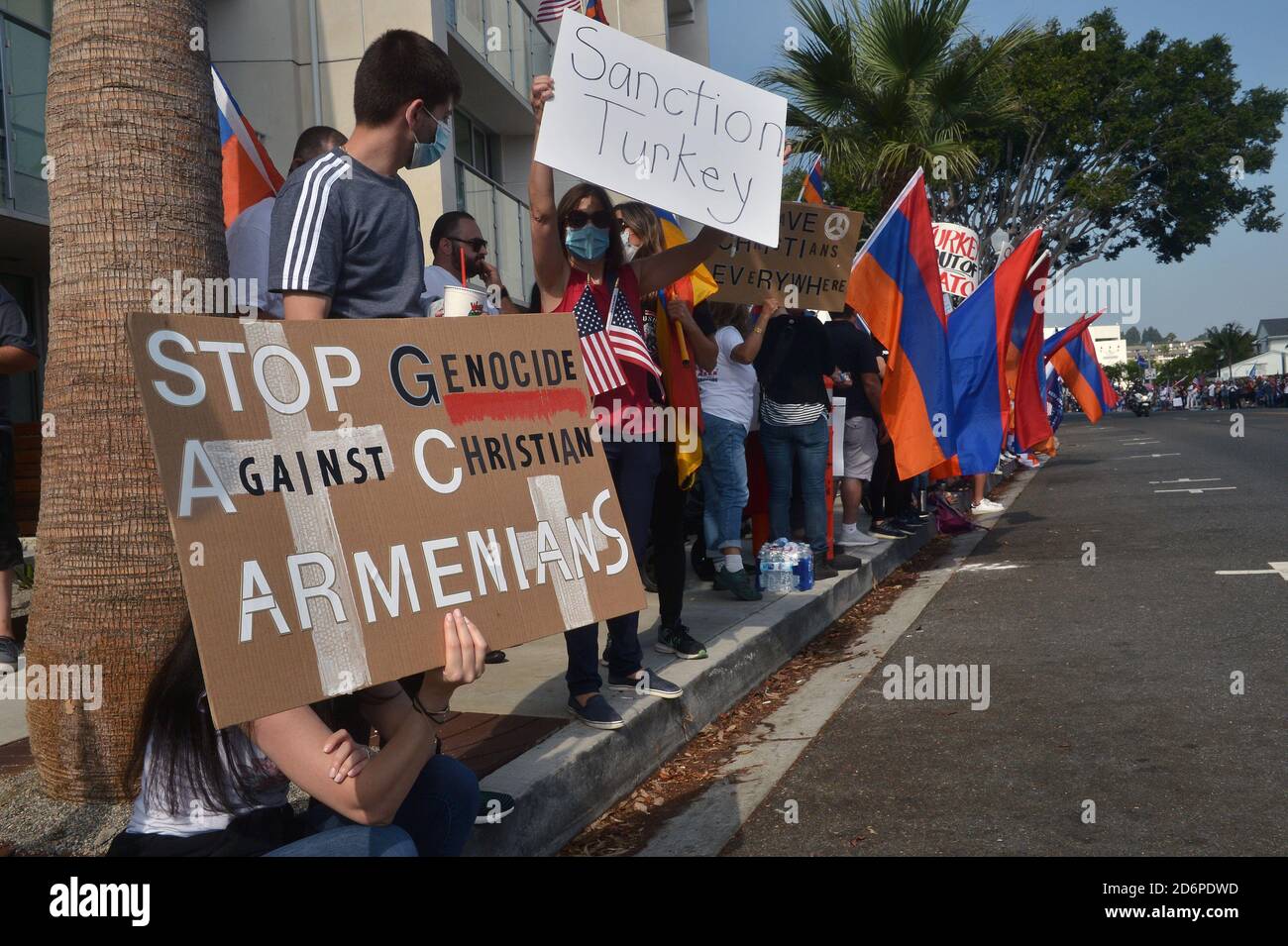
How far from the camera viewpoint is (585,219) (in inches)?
156

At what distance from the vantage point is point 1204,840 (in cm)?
302

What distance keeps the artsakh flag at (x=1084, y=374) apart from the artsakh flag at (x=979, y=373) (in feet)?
22.8

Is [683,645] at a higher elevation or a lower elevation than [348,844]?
lower

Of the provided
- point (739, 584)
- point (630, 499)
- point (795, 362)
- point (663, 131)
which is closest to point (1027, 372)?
point (795, 362)

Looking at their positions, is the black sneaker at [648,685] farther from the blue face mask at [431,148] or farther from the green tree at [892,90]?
the green tree at [892,90]

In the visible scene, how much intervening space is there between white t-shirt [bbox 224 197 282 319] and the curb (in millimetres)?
→ 1626

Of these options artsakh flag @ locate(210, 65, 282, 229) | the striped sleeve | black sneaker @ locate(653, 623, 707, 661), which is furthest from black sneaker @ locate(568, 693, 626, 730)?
artsakh flag @ locate(210, 65, 282, 229)

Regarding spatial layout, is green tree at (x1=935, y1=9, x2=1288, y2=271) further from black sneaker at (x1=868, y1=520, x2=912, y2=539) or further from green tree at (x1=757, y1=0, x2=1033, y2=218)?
black sneaker at (x1=868, y1=520, x2=912, y2=539)

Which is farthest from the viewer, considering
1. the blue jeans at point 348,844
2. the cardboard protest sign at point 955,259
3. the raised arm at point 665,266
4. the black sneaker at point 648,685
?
the cardboard protest sign at point 955,259

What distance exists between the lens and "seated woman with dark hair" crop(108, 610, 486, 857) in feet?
6.58

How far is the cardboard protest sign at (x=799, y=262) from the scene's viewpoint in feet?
20.2

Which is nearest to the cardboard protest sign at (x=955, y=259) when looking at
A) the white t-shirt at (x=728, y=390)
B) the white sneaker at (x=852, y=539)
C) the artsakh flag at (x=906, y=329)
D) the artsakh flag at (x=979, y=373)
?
the artsakh flag at (x=979, y=373)

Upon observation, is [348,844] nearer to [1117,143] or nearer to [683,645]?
[683,645]

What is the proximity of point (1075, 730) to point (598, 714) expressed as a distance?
1686 millimetres
